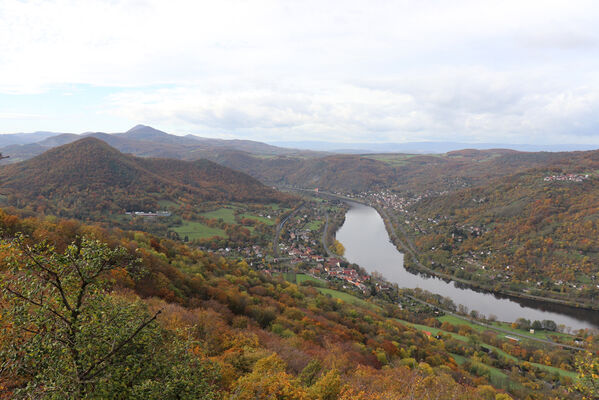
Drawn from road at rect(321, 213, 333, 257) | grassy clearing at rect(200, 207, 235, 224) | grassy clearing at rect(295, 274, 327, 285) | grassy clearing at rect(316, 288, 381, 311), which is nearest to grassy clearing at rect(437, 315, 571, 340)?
grassy clearing at rect(316, 288, 381, 311)

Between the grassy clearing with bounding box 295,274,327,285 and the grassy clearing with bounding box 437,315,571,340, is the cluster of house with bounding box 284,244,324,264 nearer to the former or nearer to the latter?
the grassy clearing with bounding box 295,274,327,285

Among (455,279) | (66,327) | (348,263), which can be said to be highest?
(66,327)

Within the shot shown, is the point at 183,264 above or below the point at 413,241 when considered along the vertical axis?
above

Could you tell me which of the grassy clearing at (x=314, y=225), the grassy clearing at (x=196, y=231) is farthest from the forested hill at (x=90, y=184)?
the grassy clearing at (x=314, y=225)

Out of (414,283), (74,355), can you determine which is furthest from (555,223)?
(74,355)

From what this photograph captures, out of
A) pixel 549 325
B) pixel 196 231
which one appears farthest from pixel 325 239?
pixel 549 325

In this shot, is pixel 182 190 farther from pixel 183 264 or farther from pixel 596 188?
pixel 596 188

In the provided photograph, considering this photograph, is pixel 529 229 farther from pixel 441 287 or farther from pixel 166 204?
pixel 166 204
